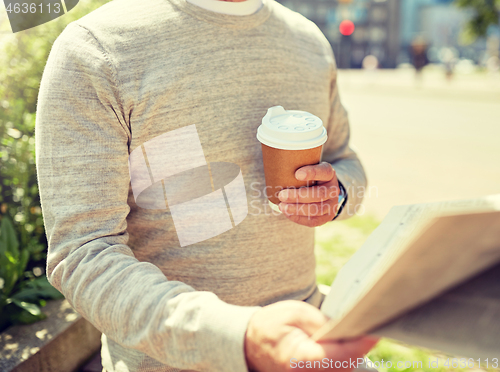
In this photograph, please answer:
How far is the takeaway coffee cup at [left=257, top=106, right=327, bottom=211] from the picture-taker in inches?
45.2

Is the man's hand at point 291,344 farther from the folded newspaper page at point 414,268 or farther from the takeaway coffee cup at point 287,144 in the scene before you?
the takeaway coffee cup at point 287,144

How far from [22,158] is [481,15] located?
28542 mm

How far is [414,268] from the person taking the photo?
62 cm

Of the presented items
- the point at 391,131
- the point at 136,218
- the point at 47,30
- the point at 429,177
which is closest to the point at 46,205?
the point at 136,218

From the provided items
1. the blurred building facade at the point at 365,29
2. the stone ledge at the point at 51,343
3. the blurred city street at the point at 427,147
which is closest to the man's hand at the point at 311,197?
the stone ledge at the point at 51,343

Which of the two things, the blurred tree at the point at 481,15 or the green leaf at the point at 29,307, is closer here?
the green leaf at the point at 29,307

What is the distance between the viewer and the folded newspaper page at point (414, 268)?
594 mm

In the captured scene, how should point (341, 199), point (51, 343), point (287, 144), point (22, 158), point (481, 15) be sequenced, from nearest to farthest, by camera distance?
1. point (287, 144)
2. point (341, 199)
3. point (51, 343)
4. point (22, 158)
5. point (481, 15)

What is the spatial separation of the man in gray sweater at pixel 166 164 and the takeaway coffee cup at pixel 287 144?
44 millimetres

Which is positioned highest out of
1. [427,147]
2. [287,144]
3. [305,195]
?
[287,144]

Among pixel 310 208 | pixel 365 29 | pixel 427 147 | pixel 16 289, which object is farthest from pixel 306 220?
pixel 365 29

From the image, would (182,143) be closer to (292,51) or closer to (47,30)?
(292,51)

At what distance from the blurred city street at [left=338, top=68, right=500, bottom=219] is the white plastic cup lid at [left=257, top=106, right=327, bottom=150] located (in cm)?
359

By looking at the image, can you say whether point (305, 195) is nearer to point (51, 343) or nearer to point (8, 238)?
point (51, 343)
